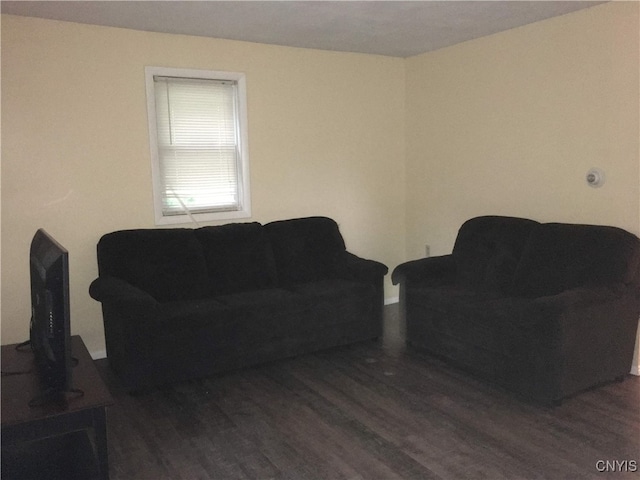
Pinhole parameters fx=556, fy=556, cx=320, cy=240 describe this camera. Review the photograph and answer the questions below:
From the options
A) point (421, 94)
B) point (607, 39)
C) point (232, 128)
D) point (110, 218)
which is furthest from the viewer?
point (421, 94)

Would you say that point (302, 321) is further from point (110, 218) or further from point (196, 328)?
point (110, 218)

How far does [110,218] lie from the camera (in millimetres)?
4035

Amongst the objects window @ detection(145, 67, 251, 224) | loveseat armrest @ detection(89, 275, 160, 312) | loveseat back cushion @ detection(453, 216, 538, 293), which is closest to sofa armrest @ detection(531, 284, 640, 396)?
loveseat back cushion @ detection(453, 216, 538, 293)

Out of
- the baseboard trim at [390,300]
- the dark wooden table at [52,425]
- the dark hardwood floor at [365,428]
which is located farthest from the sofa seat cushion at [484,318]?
the dark wooden table at [52,425]

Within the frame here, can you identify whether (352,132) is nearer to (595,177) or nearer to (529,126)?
(529,126)

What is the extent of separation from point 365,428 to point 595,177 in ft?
7.31

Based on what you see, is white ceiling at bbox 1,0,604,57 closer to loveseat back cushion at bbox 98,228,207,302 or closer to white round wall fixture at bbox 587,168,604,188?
white round wall fixture at bbox 587,168,604,188

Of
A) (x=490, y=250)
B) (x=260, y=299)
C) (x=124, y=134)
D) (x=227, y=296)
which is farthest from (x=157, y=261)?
(x=490, y=250)

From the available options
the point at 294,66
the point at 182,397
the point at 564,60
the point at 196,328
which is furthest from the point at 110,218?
the point at 564,60

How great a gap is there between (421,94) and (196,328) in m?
2.98

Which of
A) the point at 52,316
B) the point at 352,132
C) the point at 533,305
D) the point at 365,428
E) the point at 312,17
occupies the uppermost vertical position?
the point at 312,17

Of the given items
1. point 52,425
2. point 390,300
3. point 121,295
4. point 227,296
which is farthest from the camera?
point 390,300

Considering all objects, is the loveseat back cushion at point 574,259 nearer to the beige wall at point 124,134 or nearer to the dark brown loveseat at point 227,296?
the dark brown loveseat at point 227,296

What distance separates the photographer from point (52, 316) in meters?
1.99
